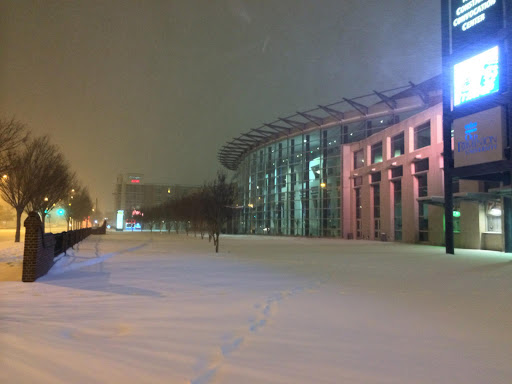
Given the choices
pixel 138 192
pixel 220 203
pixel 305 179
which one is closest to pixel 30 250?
pixel 220 203

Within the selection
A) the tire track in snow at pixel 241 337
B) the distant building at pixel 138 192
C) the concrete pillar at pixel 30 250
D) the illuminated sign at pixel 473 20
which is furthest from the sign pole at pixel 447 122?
the distant building at pixel 138 192

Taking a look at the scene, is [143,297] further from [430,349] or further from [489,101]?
[489,101]

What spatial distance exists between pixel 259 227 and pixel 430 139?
1404 inches

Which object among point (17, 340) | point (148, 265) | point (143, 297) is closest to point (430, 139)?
point (148, 265)

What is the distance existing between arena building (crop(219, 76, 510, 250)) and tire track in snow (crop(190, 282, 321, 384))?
Answer: 1813 centimetres

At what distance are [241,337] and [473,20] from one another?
23450 millimetres

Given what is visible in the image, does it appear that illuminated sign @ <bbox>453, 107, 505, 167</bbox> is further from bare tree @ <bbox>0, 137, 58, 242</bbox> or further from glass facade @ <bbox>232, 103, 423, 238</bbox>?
bare tree @ <bbox>0, 137, 58, 242</bbox>

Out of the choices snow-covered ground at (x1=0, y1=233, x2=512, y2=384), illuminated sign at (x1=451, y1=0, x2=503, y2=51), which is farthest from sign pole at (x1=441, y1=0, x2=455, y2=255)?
snow-covered ground at (x1=0, y1=233, x2=512, y2=384)

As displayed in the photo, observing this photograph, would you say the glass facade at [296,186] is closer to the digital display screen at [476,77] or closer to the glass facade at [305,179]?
the glass facade at [305,179]

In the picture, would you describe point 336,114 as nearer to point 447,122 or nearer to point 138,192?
point 447,122

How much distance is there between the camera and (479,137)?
812 inches

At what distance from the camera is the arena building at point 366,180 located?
92.5 ft

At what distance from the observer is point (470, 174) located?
21.1 meters

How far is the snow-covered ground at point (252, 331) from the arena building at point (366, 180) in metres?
17.1
